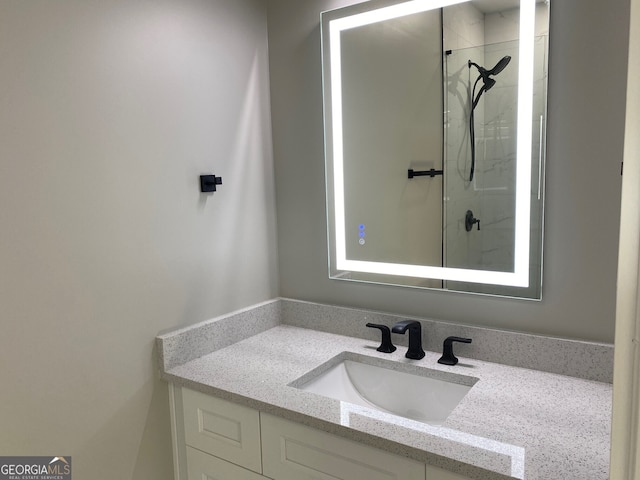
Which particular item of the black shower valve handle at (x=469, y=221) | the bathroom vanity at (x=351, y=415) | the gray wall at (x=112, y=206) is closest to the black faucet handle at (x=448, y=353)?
the bathroom vanity at (x=351, y=415)

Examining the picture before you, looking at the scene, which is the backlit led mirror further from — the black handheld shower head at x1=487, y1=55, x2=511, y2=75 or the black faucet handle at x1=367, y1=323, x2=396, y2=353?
the black faucet handle at x1=367, y1=323, x2=396, y2=353

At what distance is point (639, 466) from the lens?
445 mm

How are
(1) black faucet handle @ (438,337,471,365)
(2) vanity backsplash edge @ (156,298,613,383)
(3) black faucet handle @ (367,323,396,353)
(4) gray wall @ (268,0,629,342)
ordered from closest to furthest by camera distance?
(4) gray wall @ (268,0,629,342)
(2) vanity backsplash edge @ (156,298,613,383)
(1) black faucet handle @ (438,337,471,365)
(3) black faucet handle @ (367,323,396,353)

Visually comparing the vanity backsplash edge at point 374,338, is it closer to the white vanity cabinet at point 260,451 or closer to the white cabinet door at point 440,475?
the white vanity cabinet at point 260,451

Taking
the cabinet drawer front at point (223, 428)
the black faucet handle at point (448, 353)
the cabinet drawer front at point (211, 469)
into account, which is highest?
the black faucet handle at point (448, 353)

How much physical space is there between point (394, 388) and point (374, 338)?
227 mm

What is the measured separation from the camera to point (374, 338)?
1697 millimetres

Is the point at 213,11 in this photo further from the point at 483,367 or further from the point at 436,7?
the point at 483,367

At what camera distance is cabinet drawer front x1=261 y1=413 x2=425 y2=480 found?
1.09 meters

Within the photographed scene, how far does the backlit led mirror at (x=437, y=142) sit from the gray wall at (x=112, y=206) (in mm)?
395

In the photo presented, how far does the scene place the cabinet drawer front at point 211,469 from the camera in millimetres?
1369

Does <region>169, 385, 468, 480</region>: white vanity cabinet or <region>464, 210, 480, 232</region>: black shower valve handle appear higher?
<region>464, 210, 480, 232</region>: black shower valve handle

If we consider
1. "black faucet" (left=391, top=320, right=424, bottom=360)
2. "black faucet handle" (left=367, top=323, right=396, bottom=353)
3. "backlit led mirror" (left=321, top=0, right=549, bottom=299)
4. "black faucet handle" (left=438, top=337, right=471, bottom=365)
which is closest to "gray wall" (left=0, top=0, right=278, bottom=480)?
"backlit led mirror" (left=321, top=0, right=549, bottom=299)

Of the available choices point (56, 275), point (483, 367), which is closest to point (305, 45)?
point (56, 275)
